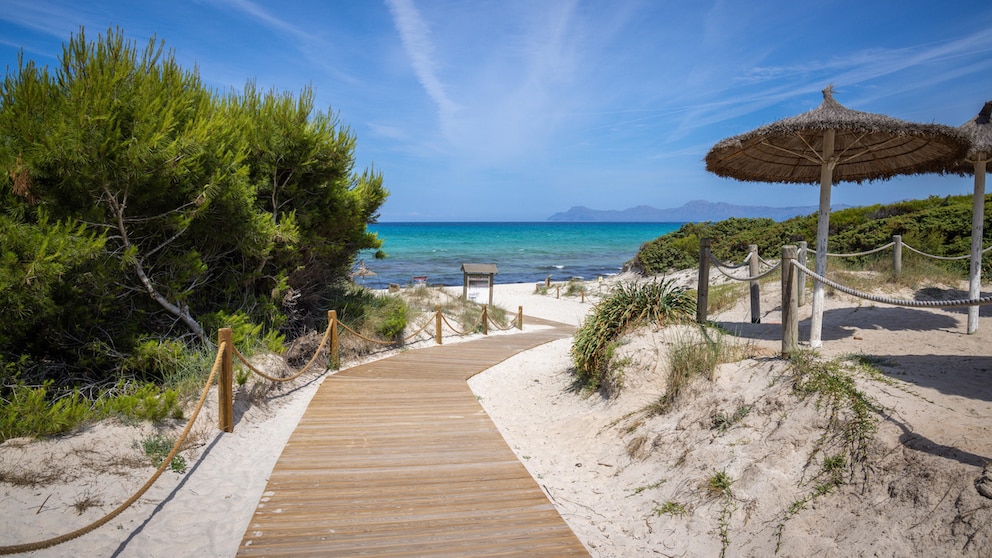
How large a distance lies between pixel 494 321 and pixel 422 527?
12179mm

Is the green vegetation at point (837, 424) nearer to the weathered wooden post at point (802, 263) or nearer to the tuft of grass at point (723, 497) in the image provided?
the tuft of grass at point (723, 497)

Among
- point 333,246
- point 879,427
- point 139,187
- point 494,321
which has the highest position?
point 139,187

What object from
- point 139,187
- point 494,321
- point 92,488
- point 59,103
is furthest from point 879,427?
point 494,321

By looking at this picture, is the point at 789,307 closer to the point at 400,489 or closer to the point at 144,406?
the point at 400,489

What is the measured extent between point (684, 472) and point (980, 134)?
696 centimetres

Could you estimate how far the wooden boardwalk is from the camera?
12.1 feet

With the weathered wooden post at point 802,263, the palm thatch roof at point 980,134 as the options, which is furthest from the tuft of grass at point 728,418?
the weathered wooden post at point 802,263

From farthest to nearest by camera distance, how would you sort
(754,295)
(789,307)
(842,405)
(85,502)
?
1. (754,295)
2. (789,307)
3. (842,405)
4. (85,502)

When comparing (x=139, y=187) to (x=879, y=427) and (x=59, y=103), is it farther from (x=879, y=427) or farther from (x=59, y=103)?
(x=879, y=427)

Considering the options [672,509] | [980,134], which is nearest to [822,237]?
[980,134]

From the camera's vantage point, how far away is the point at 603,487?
4867 millimetres

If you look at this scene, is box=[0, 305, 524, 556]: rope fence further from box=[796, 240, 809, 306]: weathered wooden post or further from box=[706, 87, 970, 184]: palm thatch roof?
box=[796, 240, 809, 306]: weathered wooden post

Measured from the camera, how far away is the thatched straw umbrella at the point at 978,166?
704 centimetres

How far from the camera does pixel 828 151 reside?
6.89 metres
